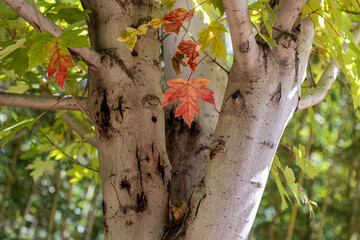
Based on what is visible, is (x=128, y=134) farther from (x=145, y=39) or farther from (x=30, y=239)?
(x=30, y=239)

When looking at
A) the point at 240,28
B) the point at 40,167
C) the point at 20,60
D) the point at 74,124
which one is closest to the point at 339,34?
the point at 240,28

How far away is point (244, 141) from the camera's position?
1.90ft

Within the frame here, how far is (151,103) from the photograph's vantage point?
68cm

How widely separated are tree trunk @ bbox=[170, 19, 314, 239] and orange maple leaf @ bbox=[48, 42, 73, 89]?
0.26 m

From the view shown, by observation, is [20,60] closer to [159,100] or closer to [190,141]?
[159,100]

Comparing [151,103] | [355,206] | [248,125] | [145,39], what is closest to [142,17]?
[145,39]

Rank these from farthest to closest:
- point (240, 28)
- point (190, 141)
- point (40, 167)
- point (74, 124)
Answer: point (40, 167)
point (74, 124)
point (190, 141)
point (240, 28)

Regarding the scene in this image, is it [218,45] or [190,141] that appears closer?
[218,45]

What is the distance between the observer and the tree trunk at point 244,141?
22.0 inches

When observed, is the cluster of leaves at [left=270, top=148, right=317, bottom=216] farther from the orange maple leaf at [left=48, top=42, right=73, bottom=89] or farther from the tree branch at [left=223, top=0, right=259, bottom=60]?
the orange maple leaf at [left=48, top=42, right=73, bottom=89]

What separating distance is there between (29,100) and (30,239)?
2.53 m

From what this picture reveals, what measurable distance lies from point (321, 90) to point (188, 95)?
34 cm

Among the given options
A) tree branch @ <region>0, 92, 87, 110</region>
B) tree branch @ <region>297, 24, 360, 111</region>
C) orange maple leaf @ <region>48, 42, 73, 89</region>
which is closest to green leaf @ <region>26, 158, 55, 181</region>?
tree branch @ <region>0, 92, 87, 110</region>

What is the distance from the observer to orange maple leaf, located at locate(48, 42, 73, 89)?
57cm
